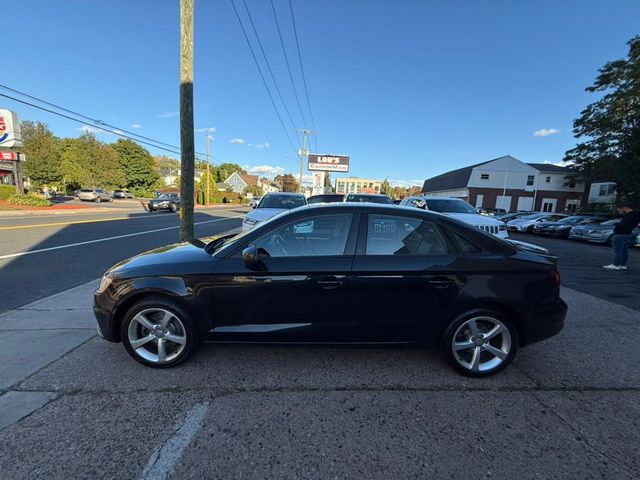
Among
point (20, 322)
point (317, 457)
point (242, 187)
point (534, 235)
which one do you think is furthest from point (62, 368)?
point (242, 187)

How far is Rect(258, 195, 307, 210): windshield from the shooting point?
9.95m

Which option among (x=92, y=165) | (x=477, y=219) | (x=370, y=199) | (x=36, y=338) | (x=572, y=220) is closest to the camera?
(x=36, y=338)

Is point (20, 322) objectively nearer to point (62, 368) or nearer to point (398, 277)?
point (62, 368)

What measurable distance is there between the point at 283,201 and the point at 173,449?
333 inches

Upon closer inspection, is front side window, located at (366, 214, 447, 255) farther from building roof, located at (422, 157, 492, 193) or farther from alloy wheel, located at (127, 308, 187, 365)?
building roof, located at (422, 157, 492, 193)

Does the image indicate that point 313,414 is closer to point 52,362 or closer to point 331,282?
point 331,282

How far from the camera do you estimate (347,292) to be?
9.48 ft

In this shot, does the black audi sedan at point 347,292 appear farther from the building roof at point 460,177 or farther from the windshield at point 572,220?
the building roof at point 460,177

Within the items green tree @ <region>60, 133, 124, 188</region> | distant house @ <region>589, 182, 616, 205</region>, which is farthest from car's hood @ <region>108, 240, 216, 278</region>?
green tree @ <region>60, 133, 124, 188</region>

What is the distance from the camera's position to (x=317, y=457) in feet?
6.81

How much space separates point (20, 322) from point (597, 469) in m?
6.02

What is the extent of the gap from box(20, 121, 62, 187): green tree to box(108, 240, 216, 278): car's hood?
46.7m

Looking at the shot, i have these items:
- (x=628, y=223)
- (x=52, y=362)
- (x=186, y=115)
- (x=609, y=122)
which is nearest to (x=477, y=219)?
(x=628, y=223)

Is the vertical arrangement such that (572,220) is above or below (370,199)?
below
